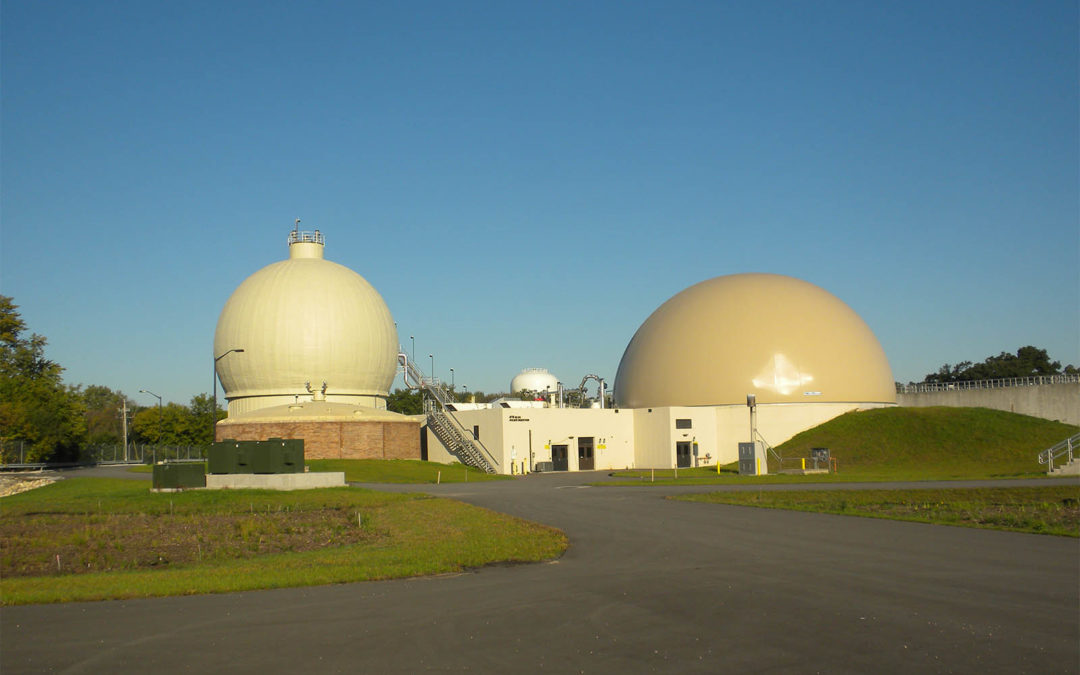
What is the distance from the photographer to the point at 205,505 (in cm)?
2970

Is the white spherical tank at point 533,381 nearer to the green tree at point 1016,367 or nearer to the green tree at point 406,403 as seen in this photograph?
the green tree at point 406,403

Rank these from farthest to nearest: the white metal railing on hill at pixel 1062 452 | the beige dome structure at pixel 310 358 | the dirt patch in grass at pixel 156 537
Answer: the beige dome structure at pixel 310 358, the white metal railing on hill at pixel 1062 452, the dirt patch in grass at pixel 156 537

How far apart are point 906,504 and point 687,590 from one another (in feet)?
53.8

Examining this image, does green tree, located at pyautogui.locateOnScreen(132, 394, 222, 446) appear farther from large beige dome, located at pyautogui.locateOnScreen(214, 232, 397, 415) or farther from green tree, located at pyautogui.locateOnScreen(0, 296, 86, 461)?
large beige dome, located at pyautogui.locateOnScreen(214, 232, 397, 415)

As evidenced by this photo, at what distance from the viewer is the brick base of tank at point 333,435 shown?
5500cm

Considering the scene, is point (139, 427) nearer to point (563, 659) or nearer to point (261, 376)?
point (261, 376)

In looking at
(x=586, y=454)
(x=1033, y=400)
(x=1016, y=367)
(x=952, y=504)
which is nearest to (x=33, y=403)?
(x=586, y=454)

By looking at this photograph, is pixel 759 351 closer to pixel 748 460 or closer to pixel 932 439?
pixel 932 439

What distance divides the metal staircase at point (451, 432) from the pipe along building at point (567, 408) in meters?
0.14

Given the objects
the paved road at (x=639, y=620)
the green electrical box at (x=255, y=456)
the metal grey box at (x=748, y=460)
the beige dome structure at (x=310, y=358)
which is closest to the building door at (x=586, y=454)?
the beige dome structure at (x=310, y=358)

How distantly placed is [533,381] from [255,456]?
296 ft

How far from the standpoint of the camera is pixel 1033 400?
62.2 metres

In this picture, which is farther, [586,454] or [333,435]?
[586,454]

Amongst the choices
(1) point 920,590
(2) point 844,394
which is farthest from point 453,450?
(1) point 920,590
